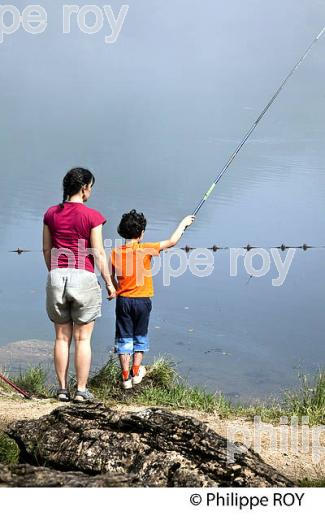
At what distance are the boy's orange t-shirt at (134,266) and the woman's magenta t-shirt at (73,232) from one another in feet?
1.69

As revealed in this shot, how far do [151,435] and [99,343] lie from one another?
21.7 ft

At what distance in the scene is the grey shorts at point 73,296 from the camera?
6.31 metres

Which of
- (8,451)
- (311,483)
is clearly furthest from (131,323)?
(311,483)

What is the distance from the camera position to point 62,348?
6.57 meters

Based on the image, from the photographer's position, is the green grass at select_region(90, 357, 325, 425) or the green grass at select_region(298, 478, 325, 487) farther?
the green grass at select_region(90, 357, 325, 425)

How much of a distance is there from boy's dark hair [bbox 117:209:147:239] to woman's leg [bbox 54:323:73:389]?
0.83 meters

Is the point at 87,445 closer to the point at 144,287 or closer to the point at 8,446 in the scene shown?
the point at 8,446

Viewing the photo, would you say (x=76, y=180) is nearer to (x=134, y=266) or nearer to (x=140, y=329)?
(x=134, y=266)

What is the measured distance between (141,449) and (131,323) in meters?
2.57

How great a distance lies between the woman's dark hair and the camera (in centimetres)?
630

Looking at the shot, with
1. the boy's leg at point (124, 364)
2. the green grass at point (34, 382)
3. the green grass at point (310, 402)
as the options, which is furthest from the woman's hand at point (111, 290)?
the green grass at point (310, 402)
